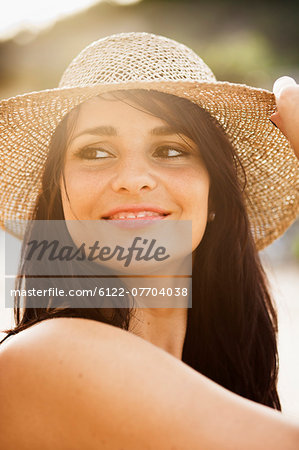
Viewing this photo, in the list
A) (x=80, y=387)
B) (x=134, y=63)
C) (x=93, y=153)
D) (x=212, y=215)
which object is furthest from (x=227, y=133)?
(x=80, y=387)

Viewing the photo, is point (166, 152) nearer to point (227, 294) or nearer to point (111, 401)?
point (227, 294)

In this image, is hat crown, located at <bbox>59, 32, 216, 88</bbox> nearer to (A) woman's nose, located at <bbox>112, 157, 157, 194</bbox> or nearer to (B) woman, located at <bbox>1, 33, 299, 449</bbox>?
(B) woman, located at <bbox>1, 33, 299, 449</bbox>

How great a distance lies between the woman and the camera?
52.6 inches

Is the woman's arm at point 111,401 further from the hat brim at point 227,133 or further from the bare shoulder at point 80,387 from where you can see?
the hat brim at point 227,133

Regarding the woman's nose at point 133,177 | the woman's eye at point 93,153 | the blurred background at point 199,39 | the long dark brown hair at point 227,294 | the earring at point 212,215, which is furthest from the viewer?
the blurred background at point 199,39

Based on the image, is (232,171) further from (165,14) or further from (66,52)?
(165,14)

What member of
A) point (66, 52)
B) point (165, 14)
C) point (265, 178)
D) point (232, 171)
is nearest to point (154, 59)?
point (232, 171)

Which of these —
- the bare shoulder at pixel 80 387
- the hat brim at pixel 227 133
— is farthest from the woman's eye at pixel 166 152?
the bare shoulder at pixel 80 387

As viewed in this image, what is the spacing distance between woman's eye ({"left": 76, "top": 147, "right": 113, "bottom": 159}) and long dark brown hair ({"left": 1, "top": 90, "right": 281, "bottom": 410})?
13 centimetres

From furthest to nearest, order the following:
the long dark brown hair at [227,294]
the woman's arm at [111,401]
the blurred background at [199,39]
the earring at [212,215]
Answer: the blurred background at [199,39], the earring at [212,215], the long dark brown hair at [227,294], the woman's arm at [111,401]

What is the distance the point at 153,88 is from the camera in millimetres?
1838

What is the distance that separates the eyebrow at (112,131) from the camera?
1.96m

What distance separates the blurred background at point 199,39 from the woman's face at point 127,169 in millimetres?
6311

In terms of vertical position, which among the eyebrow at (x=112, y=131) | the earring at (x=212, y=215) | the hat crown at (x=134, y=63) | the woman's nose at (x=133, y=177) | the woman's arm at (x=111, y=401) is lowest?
the woman's arm at (x=111, y=401)
